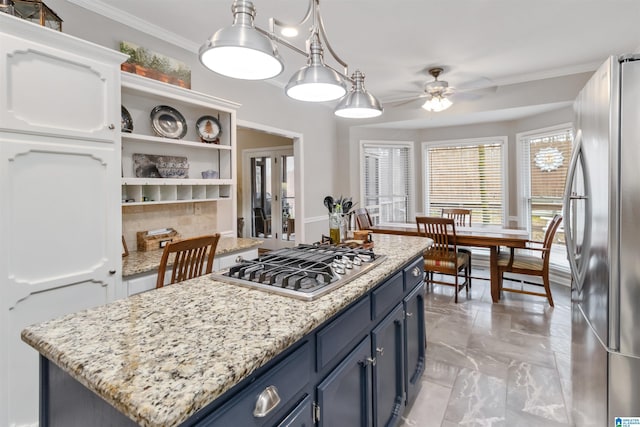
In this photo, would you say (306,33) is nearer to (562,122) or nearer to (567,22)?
(567,22)

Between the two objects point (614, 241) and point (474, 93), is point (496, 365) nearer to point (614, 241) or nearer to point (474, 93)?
point (614, 241)

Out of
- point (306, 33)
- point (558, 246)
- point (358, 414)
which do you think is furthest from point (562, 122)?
point (358, 414)

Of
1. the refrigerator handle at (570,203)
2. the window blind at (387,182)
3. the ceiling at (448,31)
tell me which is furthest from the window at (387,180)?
the refrigerator handle at (570,203)

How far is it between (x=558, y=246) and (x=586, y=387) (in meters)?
3.59

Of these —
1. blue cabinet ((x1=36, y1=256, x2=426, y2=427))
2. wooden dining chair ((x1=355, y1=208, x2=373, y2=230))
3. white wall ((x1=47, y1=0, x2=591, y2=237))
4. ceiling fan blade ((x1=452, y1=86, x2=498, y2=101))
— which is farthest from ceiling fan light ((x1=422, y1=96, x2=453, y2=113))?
blue cabinet ((x1=36, y1=256, x2=426, y2=427))

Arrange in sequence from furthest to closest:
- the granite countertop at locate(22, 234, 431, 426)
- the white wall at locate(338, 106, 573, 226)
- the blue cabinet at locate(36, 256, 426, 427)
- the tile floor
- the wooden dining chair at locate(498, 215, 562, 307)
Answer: the white wall at locate(338, 106, 573, 226), the wooden dining chair at locate(498, 215, 562, 307), the tile floor, the blue cabinet at locate(36, 256, 426, 427), the granite countertop at locate(22, 234, 431, 426)

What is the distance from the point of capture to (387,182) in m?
5.86

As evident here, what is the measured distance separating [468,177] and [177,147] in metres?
4.76

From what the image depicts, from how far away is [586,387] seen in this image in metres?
1.59

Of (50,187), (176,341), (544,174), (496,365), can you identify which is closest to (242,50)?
(176,341)

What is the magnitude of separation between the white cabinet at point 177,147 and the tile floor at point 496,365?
2.38m

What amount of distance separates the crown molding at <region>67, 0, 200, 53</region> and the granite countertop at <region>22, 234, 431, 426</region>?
7.85ft

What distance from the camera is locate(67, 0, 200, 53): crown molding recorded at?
2.38 metres

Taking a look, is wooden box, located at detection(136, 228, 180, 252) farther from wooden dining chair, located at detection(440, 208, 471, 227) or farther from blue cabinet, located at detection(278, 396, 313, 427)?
wooden dining chair, located at detection(440, 208, 471, 227)
